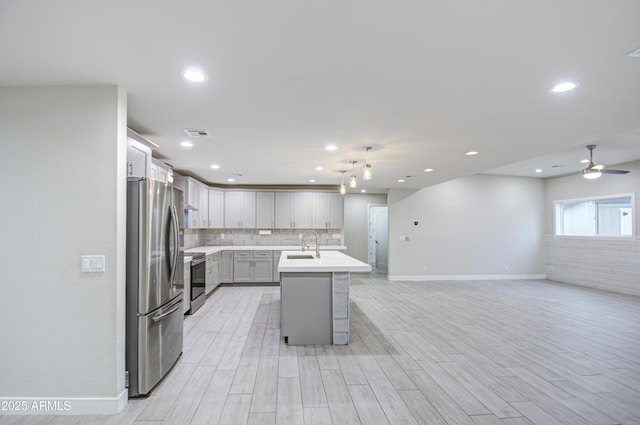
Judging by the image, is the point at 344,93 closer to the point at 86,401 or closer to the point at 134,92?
the point at 134,92

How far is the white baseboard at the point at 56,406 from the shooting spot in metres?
2.29

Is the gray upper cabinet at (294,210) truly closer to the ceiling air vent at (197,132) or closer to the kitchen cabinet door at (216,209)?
the kitchen cabinet door at (216,209)

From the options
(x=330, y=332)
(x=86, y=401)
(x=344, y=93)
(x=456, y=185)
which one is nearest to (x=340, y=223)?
(x=456, y=185)

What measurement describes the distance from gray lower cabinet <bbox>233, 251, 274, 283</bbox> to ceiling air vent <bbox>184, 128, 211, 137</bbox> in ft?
13.5

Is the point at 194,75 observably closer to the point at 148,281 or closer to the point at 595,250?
the point at 148,281

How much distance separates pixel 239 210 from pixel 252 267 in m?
1.48

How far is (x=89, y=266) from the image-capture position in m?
2.36

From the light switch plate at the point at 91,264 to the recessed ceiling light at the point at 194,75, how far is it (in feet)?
4.89

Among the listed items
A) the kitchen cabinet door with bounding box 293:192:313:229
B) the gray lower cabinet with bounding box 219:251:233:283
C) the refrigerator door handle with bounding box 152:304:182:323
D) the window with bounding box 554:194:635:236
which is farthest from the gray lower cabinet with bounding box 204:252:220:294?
the window with bounding box 554:194:635:236

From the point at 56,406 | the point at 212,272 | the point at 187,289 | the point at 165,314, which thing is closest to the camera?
the point at 56,406

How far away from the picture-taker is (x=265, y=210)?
25.7 ft

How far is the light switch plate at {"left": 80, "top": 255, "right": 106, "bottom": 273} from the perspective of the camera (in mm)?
2355

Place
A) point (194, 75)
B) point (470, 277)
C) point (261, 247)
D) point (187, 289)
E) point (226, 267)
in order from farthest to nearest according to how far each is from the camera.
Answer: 1. point (470, 277)
2. point (261, 247)
3. point (226, 267)
4. point (187, 289)
5. point (194, 75)

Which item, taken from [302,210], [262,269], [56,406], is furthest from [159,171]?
[302,210]
